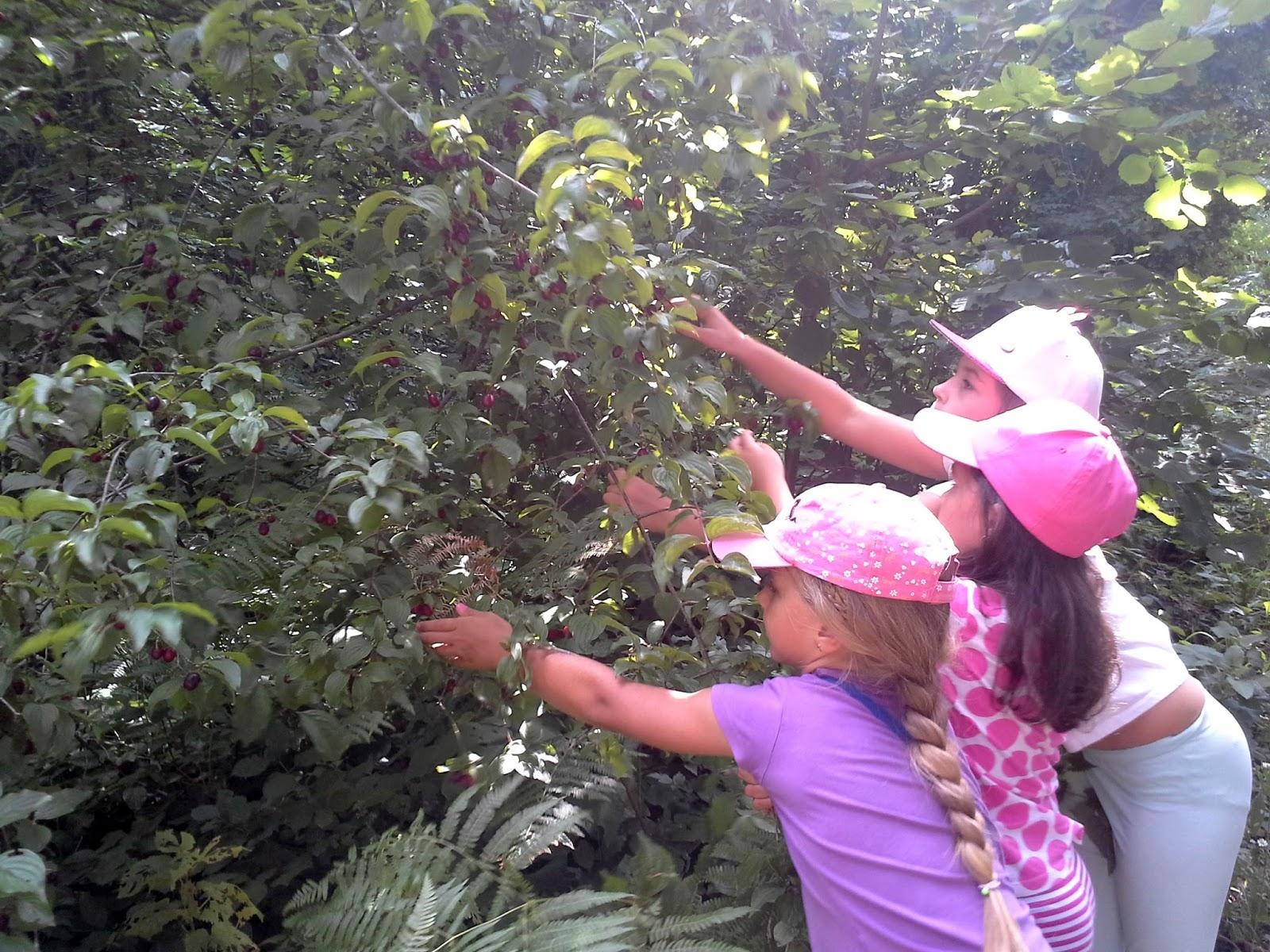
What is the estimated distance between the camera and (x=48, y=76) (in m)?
2.17

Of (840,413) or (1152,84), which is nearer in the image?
(840,413)

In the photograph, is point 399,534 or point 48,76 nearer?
point 399,534

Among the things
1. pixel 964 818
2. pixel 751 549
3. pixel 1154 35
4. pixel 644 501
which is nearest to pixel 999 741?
pixel 964 818

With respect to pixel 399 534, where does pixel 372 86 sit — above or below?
above

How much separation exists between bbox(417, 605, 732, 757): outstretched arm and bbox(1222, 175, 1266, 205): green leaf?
2.38 metres

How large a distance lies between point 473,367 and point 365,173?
73cm

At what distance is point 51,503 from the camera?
3.65 feet

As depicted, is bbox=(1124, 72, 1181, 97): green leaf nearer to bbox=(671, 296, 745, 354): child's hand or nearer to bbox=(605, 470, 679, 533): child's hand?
bbox=(671, 296, 745, 354): child's hand

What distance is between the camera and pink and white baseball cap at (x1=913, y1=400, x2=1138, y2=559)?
1488mm

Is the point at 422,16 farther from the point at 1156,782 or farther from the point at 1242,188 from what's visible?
the point at 1242,188

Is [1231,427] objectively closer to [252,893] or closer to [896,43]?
[896,43]

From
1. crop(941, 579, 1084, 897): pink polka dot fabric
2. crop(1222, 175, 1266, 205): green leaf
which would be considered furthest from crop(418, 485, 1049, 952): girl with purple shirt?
crop(1222, 175, 1266, 205): green leaf

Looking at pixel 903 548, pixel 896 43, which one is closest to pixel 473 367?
pixel 903 548

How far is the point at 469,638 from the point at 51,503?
0.66m
